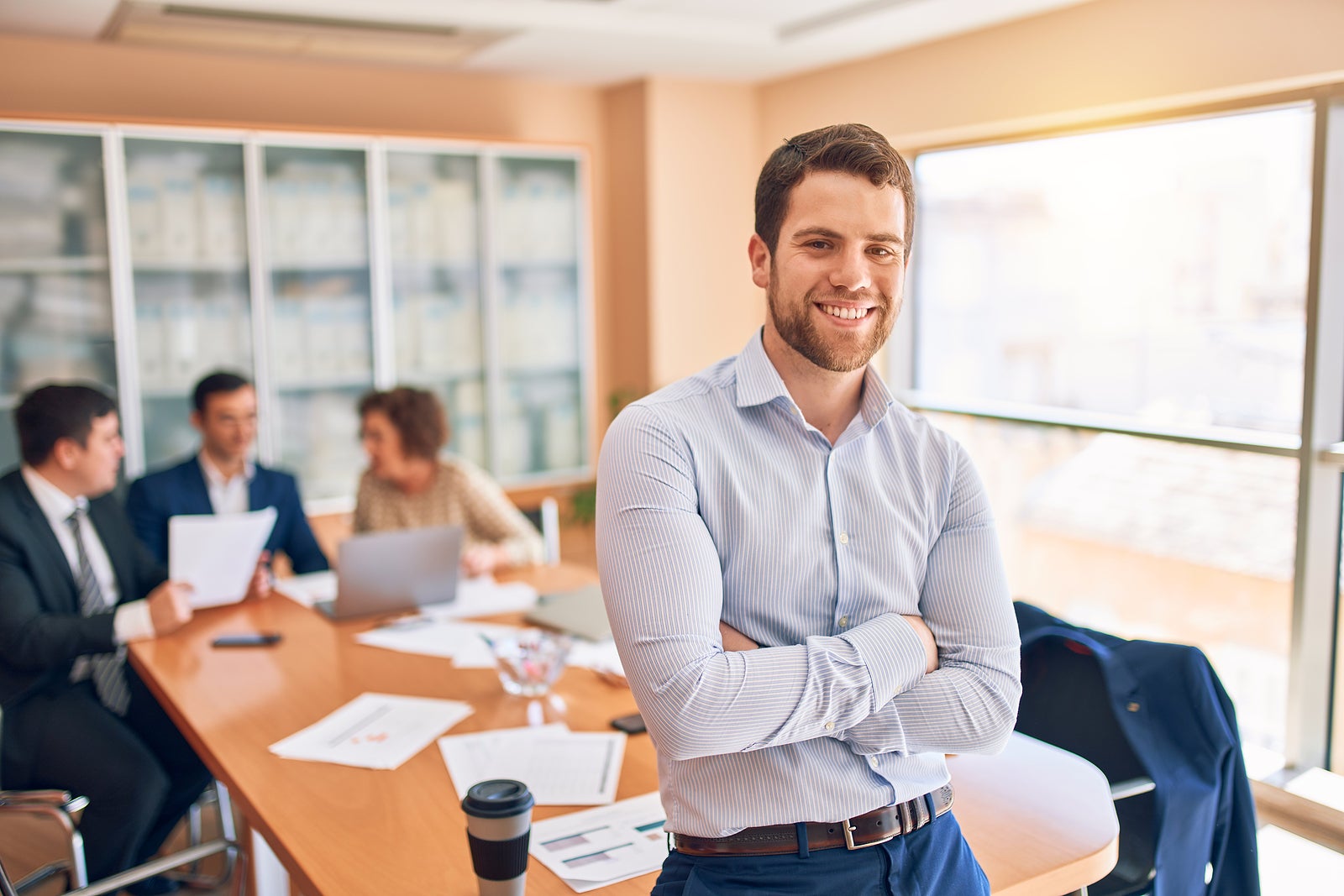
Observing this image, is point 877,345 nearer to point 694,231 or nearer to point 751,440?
point 751,440

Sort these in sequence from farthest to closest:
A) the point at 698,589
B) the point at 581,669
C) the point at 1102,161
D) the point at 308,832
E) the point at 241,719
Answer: the point at 1102,161
the point at 581,669
the point at 241,719
the point at 308,832
the point at 698,589

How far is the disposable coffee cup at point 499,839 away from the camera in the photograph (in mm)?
1345

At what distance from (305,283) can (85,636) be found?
2.15 metres

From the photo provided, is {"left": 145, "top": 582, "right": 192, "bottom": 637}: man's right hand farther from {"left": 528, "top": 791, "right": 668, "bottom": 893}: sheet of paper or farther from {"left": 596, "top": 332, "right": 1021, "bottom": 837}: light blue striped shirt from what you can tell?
{"left": 596, "top": 332, "right": 1021, "bottom": 837}: light blue striped shirt

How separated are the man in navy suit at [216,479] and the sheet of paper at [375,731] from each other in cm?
127

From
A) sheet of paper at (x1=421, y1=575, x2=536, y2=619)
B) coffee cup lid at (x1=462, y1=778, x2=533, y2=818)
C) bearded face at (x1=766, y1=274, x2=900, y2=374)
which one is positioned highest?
bearded face at (x1=766, y1=274, x2=900, y2=374)

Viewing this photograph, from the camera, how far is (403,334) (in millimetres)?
4535

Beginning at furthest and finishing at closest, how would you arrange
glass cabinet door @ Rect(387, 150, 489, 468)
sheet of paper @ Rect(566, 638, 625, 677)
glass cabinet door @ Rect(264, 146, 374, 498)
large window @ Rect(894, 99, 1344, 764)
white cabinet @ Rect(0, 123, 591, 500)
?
glass cabinet door @ Rect(387, 150, 489, 468), glass cabinet door @ Rect(264, 146, 374, 498), white cabinet @ Rect(0, 123, 591, 500), large window @ Rect(894, 99, 1344, 764), sheet of paper @ Rect(566, 638, 625, 677)

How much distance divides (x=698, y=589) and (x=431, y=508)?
224cm

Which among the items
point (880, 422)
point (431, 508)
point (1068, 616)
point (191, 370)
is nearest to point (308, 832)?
point (880, 422)

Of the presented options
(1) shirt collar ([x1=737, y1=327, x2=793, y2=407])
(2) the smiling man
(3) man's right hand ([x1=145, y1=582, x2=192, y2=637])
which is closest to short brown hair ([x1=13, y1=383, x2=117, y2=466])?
(3) man's right hand ([x1=145, y1=582, x2=192, y2=637])

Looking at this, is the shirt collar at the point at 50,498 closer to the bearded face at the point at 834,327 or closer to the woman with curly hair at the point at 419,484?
the woman with curly hair at the point at 419,484

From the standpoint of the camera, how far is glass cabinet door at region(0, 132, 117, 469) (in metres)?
3.73

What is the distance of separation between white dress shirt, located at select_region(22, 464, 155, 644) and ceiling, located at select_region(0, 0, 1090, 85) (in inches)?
69.7
